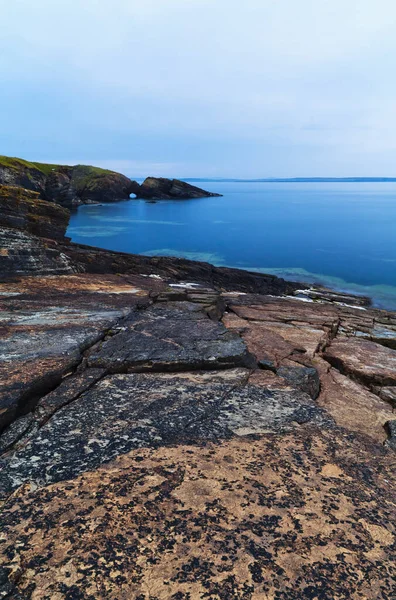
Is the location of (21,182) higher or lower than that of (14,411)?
higher

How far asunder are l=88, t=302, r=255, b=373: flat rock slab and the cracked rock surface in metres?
0.05

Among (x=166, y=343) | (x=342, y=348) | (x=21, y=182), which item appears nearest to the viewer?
(x=166, y=343)

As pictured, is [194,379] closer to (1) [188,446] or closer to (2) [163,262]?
(1) [188,446]

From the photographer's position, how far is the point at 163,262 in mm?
37844

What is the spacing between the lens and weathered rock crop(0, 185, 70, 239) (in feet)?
66.1

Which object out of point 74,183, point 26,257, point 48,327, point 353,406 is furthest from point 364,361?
point 74,183

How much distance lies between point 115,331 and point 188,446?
5302 mm

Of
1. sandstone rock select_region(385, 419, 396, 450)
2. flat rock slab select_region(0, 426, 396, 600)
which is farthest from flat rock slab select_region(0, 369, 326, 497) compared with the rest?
sandstone rock select_region(385, 419, 396, 450)

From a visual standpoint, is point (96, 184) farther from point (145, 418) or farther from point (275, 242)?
point (145, 418)

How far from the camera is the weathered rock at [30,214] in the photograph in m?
20.2

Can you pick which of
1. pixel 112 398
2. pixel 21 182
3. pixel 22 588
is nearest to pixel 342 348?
pixel 112 398

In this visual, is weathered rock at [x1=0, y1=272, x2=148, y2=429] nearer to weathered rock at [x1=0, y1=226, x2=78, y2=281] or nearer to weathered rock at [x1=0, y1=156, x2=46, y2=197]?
weathered rock at [x1=0, y1=226, x2=78, y2=281]

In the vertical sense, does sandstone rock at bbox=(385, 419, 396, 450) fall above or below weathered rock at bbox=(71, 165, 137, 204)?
below

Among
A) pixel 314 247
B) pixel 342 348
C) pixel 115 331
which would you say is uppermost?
pixel 115 331
